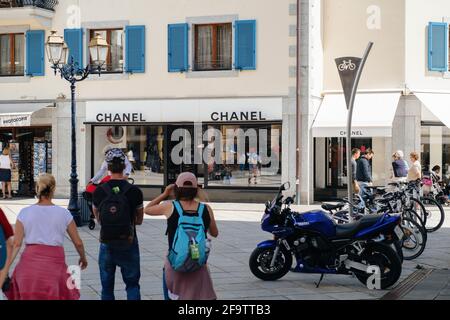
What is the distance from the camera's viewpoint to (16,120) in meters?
23.2

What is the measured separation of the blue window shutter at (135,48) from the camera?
22953 mm

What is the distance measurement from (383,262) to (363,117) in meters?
13.2

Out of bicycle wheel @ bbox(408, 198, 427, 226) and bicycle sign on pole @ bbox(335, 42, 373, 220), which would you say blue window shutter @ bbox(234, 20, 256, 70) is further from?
bicycle sign on pole @ bbox(335, 42, 373, 220)

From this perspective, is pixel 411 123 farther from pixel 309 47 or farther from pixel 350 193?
pixel 350 193

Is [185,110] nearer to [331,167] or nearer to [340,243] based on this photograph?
[331,167]

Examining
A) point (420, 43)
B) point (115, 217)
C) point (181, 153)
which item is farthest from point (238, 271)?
point (420, 43)

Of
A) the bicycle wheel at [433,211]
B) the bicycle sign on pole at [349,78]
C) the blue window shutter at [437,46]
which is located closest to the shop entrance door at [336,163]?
the blue window shutter at [437,46]

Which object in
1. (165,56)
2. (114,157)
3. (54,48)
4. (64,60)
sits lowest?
(114,157)

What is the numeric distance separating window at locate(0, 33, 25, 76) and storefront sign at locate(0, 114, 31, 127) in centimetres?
169

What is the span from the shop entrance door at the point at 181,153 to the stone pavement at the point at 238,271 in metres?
6.59

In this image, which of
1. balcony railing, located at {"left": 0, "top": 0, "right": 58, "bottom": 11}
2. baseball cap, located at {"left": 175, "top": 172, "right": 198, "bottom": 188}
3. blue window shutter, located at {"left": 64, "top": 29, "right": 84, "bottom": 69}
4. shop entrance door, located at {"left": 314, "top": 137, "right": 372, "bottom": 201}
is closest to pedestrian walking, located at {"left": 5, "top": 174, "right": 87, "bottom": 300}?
baseball cap, located at {"left": 175, "top": 172, "right": 198, "bottom": 188}

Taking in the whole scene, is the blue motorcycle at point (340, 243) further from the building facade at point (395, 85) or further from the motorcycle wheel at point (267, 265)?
the building facade at point (395, 85)

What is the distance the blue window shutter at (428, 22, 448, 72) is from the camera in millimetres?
22438
